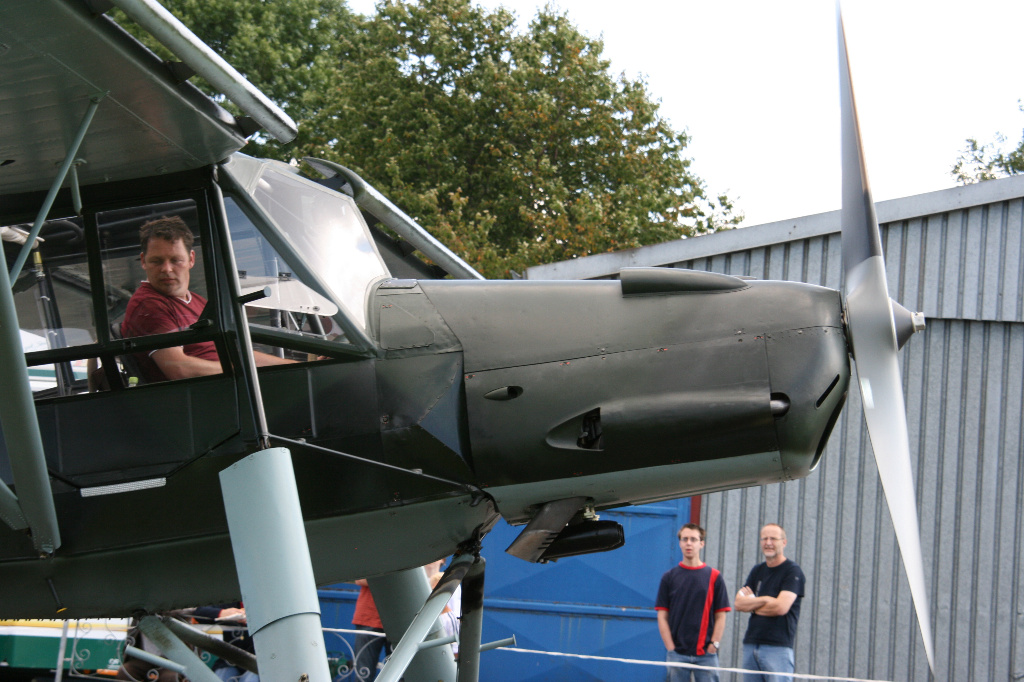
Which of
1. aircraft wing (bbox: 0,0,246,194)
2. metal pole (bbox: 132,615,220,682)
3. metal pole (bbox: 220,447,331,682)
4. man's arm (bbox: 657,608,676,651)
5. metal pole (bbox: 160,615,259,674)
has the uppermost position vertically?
aircraft wing (bbox: 0,0,246,194)

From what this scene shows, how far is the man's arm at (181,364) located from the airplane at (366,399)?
5 centimetres

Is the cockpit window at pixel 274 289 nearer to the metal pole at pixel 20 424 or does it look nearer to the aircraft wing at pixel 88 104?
the aircraft wing at pixel 88 104

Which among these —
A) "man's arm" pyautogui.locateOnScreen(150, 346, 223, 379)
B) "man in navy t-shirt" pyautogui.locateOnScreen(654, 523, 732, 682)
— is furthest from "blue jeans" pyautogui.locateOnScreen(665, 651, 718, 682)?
"man's arm" pyautogui.locateOnScreen(150, 346, 223, 379)

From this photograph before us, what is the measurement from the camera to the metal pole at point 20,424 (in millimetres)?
3660

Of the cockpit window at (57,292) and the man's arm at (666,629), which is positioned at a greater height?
the cockpit window at (57,292)

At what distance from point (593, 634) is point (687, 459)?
5.89m

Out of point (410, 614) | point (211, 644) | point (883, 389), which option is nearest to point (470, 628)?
point (410, 614)

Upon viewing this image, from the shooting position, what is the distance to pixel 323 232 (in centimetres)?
457

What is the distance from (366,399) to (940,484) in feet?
23.0

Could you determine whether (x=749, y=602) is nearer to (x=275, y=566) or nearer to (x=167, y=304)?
(x=275, y=566)

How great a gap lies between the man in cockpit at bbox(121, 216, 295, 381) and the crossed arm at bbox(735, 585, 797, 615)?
474 centimetres

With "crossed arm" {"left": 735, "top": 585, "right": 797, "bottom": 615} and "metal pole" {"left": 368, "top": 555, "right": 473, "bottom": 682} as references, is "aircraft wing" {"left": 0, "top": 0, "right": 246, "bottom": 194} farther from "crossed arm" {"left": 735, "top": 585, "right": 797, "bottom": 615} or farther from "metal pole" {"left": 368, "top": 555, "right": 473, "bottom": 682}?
"crossed arm" {"left": 735, "top": 585, "right": 797, "bottom": 615}

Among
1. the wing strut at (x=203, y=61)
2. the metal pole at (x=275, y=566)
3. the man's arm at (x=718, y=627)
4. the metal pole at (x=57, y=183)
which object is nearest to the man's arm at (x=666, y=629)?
the man's arm at (x=718, y=627)

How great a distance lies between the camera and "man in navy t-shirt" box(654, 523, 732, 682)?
24.9 ft
